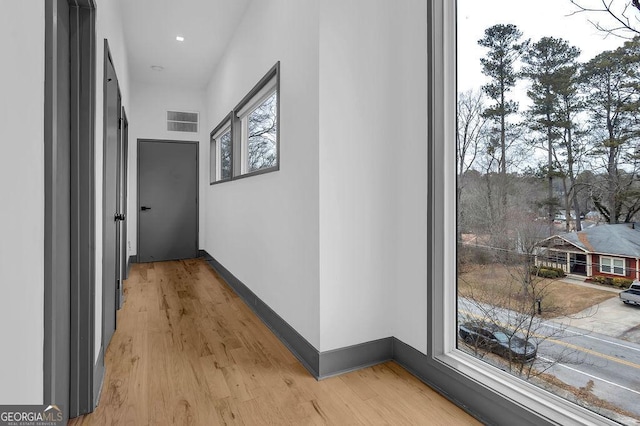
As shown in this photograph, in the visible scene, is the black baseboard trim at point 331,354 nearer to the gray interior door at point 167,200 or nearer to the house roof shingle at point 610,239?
the house roof shingle at point 610,239

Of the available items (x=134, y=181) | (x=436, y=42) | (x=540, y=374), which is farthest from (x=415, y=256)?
(x=134, y=181)

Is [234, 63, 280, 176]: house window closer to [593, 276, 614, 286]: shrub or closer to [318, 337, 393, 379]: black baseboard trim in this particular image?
[318, 337, 393, 379]: black baseboard trim

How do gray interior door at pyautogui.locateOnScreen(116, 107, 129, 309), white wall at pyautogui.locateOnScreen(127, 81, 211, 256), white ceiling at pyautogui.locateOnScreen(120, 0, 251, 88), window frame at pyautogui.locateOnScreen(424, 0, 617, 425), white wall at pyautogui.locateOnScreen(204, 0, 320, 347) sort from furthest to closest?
white wall at pyautogui.locateOnScreen(127, 81, 211, 256), white ceiling at pyautogui.locateOnScreen(120, 0, 251, 88), gray interior door at pyautogui.locateOnScreen(116, 107, 129, 309), white wall at pyautogui.locateOnScreen(204, 0, 320, 347), window frame at pyautogui.locateOnScreen(424, 0, 617, 425)

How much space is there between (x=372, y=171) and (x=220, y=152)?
3602mm

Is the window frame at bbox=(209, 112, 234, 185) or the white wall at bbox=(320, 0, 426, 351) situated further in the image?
the window frame at bbox=(209, 112, 234, 185)

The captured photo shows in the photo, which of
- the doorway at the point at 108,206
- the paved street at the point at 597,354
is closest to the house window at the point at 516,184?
the paved street at the point at 597,354

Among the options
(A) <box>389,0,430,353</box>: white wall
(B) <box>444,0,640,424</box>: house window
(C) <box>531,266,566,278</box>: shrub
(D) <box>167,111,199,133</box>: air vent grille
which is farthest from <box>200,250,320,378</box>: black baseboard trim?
(D) <box>167,111,199,133</box>: air vent grille

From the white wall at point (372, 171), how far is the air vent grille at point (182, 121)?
4346 mm

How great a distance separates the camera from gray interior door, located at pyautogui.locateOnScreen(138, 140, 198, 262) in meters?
5.57

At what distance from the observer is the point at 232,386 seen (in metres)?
1.91

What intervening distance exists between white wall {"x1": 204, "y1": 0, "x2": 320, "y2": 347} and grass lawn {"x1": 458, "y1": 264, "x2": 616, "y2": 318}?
833 millimetres

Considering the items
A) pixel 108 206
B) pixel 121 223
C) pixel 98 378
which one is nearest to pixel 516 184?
pixel 98 378

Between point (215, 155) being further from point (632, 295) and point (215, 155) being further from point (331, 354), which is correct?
point (632, 295)

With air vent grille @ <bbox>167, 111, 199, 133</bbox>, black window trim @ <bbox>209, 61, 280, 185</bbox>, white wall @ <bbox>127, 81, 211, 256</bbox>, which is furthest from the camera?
air vent grille @ <bbox>167, 111, 199, 133</bbox>
